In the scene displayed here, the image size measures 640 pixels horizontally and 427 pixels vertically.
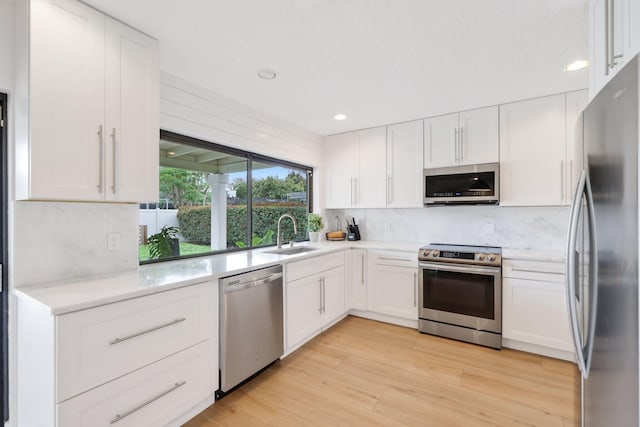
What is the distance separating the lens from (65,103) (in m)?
1.48

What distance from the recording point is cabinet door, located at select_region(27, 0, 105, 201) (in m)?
1.40

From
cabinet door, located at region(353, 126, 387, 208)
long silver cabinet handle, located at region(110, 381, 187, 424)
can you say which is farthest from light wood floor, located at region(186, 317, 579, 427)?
cabinet door, located at region(353, 126, 387, 208)

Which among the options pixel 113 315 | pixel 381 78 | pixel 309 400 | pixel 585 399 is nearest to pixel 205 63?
pixel 381 78

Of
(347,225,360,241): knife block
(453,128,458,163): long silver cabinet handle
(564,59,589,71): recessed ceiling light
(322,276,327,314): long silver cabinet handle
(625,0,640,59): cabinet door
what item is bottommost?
(322,276,327,314): long silver cabinet handle

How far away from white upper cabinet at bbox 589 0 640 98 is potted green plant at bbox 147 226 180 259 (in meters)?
2.72


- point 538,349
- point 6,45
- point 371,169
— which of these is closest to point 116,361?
point 6,45

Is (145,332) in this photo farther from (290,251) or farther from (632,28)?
(632,28)

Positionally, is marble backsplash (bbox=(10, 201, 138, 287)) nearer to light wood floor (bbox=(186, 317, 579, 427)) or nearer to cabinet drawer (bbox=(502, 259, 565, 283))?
light wood floor (bbox=(186, 317, 579, 427))

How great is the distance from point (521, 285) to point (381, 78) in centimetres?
223

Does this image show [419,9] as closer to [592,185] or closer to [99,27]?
[592,185]

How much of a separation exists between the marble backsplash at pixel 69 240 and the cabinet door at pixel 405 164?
2710mm

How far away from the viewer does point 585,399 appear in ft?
4.15

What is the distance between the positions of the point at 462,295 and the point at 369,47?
2.40 m

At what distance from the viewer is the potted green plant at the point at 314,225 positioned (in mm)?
3805
